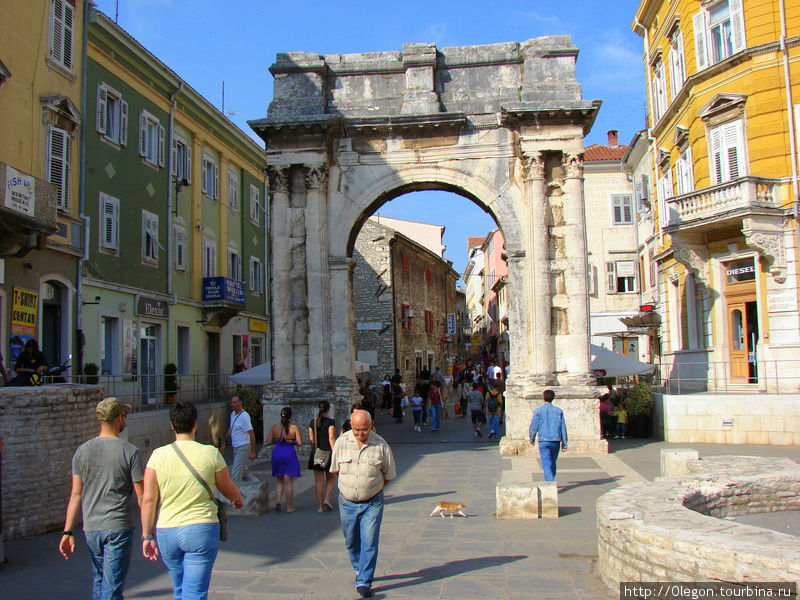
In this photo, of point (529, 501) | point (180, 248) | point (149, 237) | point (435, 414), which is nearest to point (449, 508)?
point (529, 501)

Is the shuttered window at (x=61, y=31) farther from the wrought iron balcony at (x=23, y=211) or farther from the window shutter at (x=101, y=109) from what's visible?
the wrought iron balcony at (x=23, y=211)

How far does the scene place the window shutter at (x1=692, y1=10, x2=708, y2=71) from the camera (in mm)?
20781

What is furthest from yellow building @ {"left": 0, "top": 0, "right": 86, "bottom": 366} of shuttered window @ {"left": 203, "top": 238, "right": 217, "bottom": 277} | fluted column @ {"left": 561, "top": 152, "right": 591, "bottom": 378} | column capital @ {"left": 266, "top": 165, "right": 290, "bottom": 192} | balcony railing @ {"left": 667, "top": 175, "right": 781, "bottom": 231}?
balcony railing @ {"left": 667, "top": 175, "right": 781, "bottom": 231}

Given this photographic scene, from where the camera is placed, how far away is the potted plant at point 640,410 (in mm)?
19281

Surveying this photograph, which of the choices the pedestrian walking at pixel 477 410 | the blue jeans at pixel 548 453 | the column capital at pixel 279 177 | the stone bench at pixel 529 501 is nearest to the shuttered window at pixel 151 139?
the column capital at pixel 279 177

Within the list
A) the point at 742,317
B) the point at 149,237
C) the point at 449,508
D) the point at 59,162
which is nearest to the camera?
the point at 449,508

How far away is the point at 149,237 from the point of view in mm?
23109

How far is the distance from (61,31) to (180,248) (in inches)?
330

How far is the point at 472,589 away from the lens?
6.72 meters

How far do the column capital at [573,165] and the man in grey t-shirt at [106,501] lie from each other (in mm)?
13590

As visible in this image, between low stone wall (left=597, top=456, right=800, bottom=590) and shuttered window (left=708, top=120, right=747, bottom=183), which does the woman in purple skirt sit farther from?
shuttered window (left=708, top=120, right=747, bottom=183)

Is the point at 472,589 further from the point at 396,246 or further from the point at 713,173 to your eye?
the point at 396,246

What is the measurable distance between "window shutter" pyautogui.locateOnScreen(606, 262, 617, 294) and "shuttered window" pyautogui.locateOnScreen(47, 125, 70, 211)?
77.2 feet

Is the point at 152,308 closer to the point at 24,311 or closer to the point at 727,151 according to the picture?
the point at 24,311
